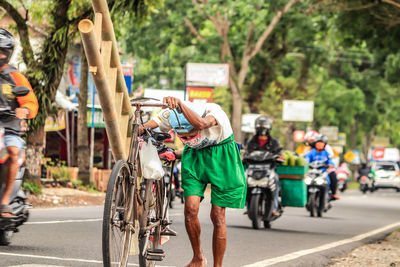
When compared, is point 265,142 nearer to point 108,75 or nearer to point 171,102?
point 108,75

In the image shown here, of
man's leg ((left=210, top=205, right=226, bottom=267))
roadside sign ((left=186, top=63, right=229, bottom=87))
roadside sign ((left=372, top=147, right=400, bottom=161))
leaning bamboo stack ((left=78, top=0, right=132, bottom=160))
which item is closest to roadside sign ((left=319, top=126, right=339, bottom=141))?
roadside sign ((left=372, top=147, right=400, bottom=161))

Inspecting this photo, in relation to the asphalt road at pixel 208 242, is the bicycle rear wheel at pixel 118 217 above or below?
above

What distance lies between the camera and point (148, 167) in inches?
244

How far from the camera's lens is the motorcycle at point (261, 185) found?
44.3ft

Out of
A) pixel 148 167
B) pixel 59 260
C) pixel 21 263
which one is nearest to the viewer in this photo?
pixel 148 167

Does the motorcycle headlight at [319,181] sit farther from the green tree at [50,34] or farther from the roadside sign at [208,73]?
the roadside sign at [208,73]

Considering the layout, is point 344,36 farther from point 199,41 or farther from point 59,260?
point 199,41

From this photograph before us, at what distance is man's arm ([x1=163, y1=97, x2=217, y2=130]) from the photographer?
5.97m

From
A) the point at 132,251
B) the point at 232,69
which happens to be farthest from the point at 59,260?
the point at 232,69

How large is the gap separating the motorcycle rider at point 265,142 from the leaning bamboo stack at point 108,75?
5.94m

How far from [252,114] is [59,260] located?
108 feet

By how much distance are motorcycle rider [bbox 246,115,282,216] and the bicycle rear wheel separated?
8.17 metres

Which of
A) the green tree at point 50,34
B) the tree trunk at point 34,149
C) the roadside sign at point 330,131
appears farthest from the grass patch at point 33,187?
the roadside sign at point 330,131

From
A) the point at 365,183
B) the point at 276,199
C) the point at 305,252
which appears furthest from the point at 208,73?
the point at 305,252
